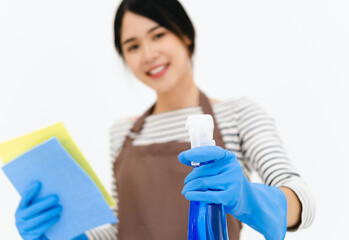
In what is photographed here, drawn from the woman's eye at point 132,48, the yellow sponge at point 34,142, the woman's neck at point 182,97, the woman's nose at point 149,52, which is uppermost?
the woman's eye at point 132,48

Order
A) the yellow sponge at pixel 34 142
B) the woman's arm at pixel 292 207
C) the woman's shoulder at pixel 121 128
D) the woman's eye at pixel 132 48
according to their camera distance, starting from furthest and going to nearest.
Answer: the woman's shoulder at pixel 121 128, the woman's eye at pixel 132 48, the yellow sponge at pixel 34 142, the woman's arm at pixel 292 207

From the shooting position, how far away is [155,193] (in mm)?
1061

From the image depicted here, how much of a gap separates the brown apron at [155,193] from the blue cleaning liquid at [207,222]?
34 cm

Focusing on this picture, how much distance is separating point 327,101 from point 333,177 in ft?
1.01

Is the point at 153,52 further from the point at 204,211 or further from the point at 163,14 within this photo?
the point at 204,211

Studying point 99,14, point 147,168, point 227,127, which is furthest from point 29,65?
point 227,127

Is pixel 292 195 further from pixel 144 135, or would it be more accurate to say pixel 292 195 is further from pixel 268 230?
pixel 144 135

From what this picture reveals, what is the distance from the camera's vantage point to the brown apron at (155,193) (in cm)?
101

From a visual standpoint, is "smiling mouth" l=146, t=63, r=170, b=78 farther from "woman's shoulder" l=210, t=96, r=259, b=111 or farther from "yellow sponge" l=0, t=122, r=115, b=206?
"yellow sponge" l=0, t=122, r=115, b=206

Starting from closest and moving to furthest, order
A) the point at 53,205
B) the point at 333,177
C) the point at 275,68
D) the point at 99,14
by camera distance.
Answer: the point at 53,205
the point at 333,177
the point at 275,68
the point at 99,14

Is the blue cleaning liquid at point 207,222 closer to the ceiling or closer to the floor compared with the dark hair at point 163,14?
closer to the floor

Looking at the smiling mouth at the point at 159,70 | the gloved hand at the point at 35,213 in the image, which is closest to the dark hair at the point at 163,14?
the smiling mouth at the point at 159,70

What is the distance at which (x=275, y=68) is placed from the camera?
1.56m

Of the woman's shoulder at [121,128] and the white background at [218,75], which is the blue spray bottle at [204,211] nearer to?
the woman's shoulder at [121,128]
